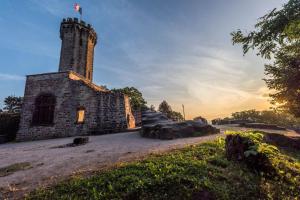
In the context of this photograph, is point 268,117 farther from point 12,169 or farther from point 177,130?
point 12,169

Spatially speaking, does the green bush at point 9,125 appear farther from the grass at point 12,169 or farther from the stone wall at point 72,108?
the grass at point 12,169

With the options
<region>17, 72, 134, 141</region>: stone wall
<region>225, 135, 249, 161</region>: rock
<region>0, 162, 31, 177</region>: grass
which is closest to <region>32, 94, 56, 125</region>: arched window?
<region>17, 72, 134, 141</region>: stone wall

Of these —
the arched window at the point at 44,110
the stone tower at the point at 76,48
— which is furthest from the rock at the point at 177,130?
the stone tower at the point at 76,48

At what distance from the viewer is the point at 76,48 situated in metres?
26.7

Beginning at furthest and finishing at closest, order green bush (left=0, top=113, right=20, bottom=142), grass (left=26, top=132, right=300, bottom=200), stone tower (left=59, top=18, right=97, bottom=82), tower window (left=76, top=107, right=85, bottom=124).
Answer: stone tower (left=59, top=18, right=97, bottom=82) < green bush (left=0, top=113, right=20, bottom=142) < tower window (left=76, top=107, right=85, bottom=124) < grass (left=26, top=132, right=300, bottom=200)

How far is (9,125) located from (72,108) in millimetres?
7691

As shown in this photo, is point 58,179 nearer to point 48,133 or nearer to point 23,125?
point 48,133

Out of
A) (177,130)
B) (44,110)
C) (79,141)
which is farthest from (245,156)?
(44,110)

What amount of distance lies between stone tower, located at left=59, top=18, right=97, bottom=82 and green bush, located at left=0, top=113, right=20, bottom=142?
837cm

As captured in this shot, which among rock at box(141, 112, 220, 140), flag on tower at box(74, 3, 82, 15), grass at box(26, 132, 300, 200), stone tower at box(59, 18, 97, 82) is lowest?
grass at box(26, 132, 300, 200)

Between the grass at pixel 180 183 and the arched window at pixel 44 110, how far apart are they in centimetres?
1634

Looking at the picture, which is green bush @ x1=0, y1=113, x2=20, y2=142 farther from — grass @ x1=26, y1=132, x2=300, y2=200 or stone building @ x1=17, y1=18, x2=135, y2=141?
grass @ x1=26, y1=132, x2=300, y2=200

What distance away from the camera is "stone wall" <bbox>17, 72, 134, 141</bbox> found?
59.4 ft

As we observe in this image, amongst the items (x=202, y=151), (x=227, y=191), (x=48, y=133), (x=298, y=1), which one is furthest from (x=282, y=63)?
(x=48, y=133)
